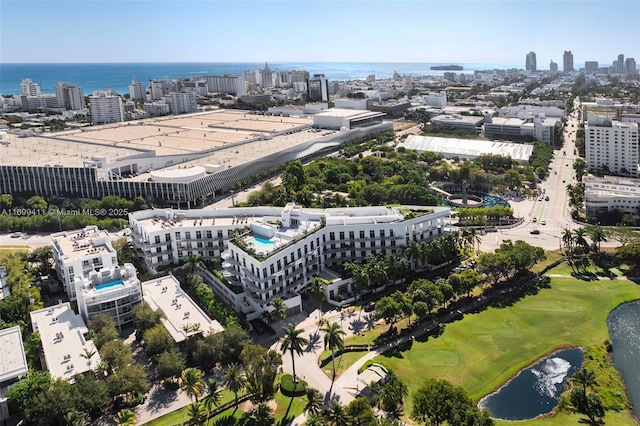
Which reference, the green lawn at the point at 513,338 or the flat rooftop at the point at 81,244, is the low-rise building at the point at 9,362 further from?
the green lawn at the point at 513,338

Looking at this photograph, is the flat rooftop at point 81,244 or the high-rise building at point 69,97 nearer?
the flat rooftop at point 81,244

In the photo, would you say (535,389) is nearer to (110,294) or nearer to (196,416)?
A: (196,416)

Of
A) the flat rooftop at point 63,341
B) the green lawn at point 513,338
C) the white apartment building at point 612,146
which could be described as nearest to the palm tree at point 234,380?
the flat rooftop at point 63,341

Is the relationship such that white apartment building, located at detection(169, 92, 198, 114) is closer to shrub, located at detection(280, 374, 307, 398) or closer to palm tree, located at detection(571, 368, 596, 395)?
shrub, located at detection(280, 374, 307, 398)

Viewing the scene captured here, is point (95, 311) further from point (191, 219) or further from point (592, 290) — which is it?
point (592, 290)

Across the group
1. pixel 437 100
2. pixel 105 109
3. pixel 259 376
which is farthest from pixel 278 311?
pixel 437 100
